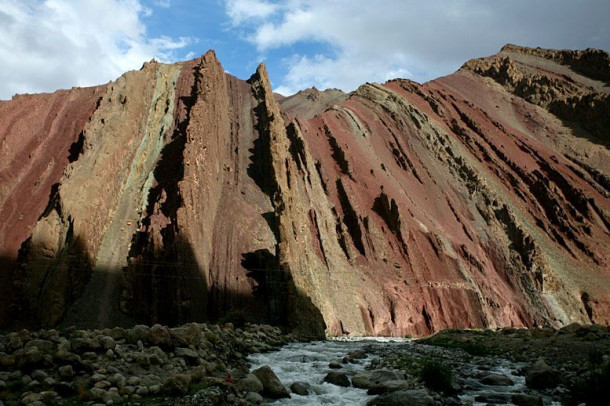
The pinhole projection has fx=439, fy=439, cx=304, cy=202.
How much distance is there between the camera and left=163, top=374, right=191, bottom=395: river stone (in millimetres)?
9797

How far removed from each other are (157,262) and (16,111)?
22.5 m

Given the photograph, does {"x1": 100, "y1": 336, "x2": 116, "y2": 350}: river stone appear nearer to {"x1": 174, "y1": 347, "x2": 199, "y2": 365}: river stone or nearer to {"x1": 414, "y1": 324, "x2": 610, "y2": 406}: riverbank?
{"x1": 174, "y1": 347, "x2": 199, "y2": 365}: river stone

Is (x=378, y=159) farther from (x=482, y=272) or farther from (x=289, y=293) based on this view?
(x=289, y=293)

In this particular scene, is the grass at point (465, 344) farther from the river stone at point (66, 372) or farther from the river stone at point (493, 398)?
the river stone at point (66, 372)

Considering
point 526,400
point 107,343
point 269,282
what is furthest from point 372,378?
point 269,282

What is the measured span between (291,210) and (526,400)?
23704 millimetres

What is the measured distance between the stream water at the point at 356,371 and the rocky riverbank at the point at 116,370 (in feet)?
5.18

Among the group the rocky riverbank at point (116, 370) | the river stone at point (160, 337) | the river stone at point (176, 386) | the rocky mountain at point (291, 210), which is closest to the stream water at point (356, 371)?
the rocky riverbank at point (116, 370)

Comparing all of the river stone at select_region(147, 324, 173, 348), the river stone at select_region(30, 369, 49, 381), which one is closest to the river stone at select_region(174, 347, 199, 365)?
the river stone at select_region(147, 324, 173, 348)

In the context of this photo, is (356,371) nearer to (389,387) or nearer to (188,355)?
(389,387)

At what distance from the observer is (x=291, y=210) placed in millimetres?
32938

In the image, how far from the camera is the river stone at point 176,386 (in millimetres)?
9797

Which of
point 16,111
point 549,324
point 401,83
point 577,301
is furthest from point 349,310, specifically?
point 401,83

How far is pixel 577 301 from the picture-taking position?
40438 millimetres
